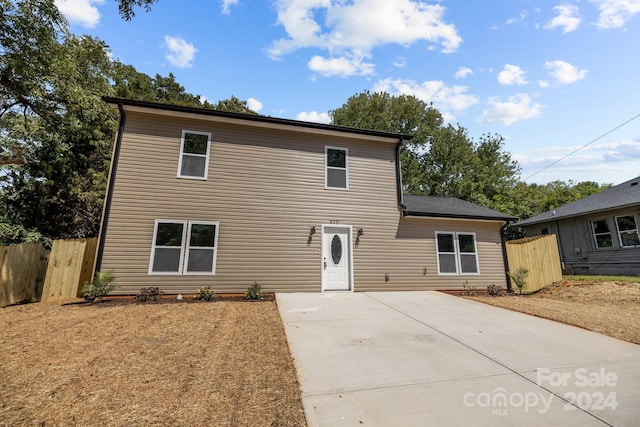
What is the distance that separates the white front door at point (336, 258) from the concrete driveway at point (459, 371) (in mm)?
3006

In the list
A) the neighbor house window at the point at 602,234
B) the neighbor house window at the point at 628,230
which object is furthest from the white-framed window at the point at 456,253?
the neighbor house window at the point at 602,234

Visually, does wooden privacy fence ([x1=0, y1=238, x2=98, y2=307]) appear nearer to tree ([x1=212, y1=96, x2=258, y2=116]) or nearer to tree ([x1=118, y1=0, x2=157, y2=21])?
tree ([x1=118, y1=0, x2=157, y2=21])

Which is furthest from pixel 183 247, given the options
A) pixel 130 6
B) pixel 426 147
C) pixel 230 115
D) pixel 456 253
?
pixel 426 147

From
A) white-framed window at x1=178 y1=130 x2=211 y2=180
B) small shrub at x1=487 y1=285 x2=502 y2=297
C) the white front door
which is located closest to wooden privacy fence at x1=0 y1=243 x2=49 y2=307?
white-framed window at x1=178 y1=130 x2=211 y2=180

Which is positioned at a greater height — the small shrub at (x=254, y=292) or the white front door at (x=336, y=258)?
the white front door at (x=336, y=258)

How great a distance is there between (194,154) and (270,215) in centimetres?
316

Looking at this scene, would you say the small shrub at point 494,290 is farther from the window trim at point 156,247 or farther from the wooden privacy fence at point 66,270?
the wooden privacy fence at point 66,270

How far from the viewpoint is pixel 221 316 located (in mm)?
5820

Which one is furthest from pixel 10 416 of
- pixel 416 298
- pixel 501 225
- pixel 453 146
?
pixel 453 146

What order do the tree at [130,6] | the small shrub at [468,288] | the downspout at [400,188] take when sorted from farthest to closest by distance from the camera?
the downspout at [400,188]
the small shrub at [468,288]
the tree at [130,6]

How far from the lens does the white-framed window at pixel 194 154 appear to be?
8500 mm

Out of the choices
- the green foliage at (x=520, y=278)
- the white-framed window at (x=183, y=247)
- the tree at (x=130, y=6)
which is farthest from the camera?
the green foliage at (x=520, y=278)

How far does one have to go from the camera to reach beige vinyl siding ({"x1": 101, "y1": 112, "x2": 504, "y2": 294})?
7.88 meters

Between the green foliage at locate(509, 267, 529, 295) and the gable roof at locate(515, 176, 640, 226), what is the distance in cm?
762
